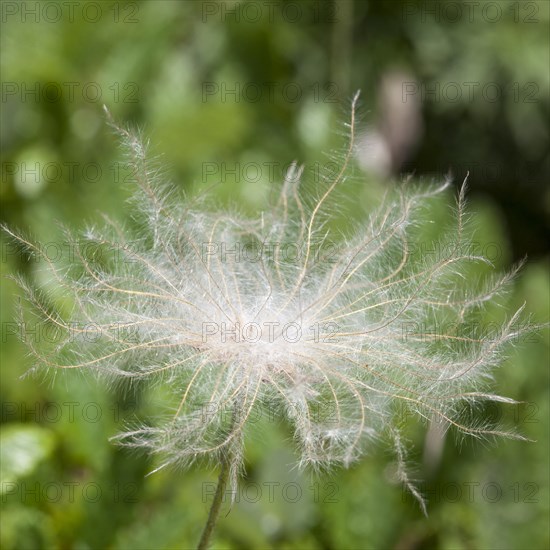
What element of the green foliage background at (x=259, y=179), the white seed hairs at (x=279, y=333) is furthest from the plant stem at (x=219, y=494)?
the green foliage background at (x=259, y=179)

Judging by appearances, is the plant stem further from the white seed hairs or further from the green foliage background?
the green foliage background

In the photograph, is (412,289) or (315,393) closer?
(315,393)

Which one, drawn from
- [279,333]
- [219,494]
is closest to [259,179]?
[279,333]

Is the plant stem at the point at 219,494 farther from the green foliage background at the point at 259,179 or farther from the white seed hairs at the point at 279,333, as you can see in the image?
the green foliage background at the point at 259,179

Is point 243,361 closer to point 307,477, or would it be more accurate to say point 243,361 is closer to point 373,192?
point 307,477

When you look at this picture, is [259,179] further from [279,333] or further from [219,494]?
[219,494]

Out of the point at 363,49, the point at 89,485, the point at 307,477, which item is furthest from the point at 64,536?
the point at 363,49

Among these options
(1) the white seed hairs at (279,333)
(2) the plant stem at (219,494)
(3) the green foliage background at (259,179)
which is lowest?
(3) the green foliage background at (259,179)

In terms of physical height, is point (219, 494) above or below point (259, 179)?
above
